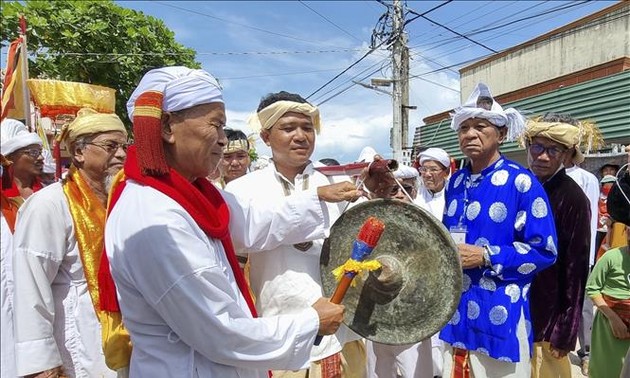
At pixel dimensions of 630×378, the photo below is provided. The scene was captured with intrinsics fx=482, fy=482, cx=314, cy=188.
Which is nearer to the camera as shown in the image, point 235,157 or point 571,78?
point 235,157

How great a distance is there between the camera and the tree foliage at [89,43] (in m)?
8.96

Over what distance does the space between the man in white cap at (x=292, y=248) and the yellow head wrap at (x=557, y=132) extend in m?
1.54

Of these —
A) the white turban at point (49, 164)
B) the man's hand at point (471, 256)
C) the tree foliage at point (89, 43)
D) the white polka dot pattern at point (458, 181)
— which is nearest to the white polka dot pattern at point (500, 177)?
the white polka dot pattern at point (458, 181)

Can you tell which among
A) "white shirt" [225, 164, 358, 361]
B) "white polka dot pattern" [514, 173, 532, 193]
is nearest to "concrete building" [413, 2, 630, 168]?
"white polka dot pattern" [514, 173, 532, 193]

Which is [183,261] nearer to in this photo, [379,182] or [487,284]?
[379,182]

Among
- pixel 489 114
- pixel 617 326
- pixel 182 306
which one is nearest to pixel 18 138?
pixel 182 306

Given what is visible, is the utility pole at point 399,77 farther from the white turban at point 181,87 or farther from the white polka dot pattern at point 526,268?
the white turban at point 181,87

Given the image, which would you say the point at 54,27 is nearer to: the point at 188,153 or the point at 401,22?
the point at 188,153

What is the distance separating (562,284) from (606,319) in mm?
746

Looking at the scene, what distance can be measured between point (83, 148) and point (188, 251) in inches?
64.7

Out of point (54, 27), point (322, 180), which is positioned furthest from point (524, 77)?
point (322, 180)

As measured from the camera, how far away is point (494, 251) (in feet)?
8.67

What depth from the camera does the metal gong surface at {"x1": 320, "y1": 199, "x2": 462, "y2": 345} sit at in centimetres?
216

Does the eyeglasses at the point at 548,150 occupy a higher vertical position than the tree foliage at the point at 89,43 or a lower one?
lower
